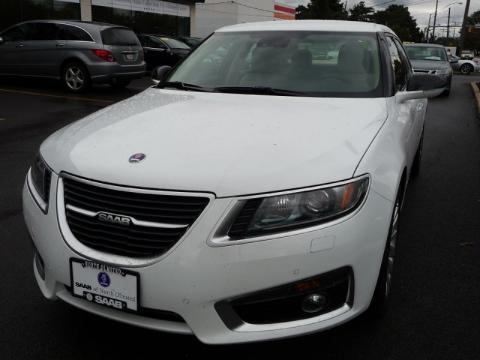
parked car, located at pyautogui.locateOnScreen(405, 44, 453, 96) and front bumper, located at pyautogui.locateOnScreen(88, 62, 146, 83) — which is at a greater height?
parked car, located at pyautogui.locateOnScreen(405, 44, 453, 96)

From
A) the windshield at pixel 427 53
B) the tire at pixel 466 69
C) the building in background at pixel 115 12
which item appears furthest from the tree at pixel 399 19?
the windshield at pixel 427 53

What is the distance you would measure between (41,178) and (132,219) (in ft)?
2.31

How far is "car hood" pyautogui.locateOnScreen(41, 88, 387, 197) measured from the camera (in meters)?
2.02

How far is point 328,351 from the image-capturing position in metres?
2.38

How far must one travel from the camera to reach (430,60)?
14.6m

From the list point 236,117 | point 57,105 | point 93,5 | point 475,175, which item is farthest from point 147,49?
point 236,117

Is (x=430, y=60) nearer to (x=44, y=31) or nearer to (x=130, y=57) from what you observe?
(x=130, y=57)

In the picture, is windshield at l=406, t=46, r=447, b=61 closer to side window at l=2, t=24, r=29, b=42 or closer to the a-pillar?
side window at l=2, t=24, r=29, b=42

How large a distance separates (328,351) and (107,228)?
1181 mm

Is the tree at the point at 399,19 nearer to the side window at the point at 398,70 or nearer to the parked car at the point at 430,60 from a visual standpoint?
the parked car at the point at 430,60

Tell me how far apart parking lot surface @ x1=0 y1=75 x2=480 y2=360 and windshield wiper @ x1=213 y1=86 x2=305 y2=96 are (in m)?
1.33

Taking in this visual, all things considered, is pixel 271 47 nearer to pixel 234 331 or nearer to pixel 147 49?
pixel 234 331

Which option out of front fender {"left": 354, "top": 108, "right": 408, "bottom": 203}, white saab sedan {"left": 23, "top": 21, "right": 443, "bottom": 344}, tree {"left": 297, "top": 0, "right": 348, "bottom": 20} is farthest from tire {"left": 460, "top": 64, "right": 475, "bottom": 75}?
tree {"left": 297, "top": 0, "right": 348, "bottom": 20}

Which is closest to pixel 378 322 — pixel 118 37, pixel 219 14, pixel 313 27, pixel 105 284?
pixel 105 284
